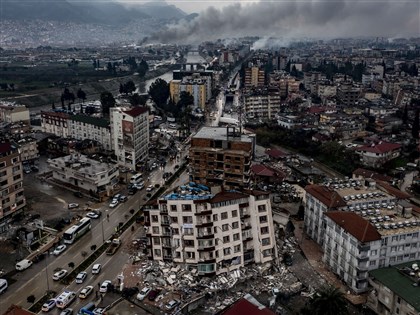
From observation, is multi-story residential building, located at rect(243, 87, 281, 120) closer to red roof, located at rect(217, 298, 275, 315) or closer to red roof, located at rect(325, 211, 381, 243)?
red roof, located at rect(325, 211, 381, 243)

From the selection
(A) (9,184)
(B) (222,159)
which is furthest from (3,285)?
(B) (222,159)

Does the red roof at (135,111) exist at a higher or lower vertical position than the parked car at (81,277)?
higher

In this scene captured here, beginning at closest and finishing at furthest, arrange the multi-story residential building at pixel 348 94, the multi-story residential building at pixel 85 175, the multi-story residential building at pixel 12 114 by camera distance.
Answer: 1. the multi-story residential building at pixel 85 175
2. the multi-story residential building at pixel 12 114
3. the multi-story residential building at pixel 348 94

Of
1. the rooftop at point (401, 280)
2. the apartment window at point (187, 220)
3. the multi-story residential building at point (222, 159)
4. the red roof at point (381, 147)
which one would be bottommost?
the red roof at point (381, 147)

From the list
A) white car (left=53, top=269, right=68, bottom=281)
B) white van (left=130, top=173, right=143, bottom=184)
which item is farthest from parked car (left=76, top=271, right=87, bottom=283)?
white van (left=130, top=173, right=143, bottom=184)

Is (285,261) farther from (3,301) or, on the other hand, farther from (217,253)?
(3,301)

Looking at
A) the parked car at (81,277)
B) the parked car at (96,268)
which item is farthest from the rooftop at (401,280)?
the parked car at (81,277)

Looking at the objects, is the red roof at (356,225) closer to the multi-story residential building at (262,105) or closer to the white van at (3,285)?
the white van at (3,285)
